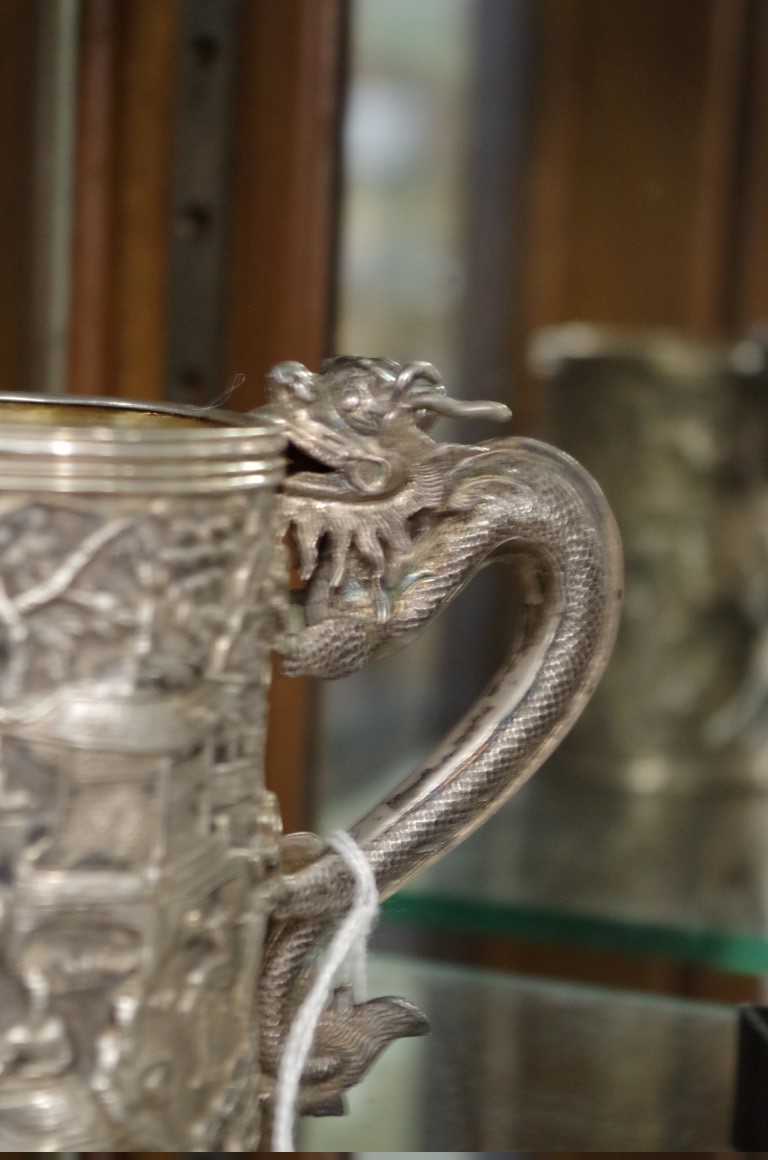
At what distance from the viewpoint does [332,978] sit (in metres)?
0.58

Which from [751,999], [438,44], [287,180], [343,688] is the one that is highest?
[438,44]

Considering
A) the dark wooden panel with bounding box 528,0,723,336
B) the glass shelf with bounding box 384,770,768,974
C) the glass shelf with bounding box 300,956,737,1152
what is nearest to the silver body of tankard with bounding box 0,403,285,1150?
the glass shelf with bounding box 300,956,737,1152

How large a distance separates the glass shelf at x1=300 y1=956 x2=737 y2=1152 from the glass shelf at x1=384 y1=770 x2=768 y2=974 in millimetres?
70

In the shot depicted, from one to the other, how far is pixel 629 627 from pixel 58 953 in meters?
0.95

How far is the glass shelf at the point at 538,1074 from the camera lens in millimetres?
738

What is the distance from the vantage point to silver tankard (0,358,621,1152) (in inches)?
18.1

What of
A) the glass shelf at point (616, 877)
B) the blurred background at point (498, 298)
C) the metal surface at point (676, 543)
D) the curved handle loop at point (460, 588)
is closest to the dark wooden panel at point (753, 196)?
the blurred background at point (498, 298)

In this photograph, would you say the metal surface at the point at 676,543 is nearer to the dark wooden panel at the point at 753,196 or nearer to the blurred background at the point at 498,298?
the blurred background at the point at 498,298

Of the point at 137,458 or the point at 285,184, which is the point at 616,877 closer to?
the point at 285,184

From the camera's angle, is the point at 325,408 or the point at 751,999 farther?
the point at 751,999

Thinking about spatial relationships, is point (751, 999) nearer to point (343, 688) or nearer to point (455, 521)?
point (343, 688)

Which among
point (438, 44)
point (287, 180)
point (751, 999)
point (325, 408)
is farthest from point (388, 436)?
point (438, 44)

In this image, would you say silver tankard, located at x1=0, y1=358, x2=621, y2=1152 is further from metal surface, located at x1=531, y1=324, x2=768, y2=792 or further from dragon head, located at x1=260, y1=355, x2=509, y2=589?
metal surface, located at x1=531, y1=324, x2=768, y2=792

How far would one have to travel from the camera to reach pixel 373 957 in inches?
36.9
